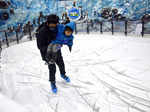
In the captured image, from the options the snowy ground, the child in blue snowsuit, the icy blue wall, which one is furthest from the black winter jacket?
the icy blue wall

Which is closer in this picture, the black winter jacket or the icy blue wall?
the black winter jacket

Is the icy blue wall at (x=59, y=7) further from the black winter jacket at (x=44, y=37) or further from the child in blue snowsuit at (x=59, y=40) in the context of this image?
the black winter jacket at (x=44, y=37)

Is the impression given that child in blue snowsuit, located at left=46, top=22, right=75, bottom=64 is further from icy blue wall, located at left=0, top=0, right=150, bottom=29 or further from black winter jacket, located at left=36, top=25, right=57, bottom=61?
icy blue wall, located at left=0, top=0, right=150, bottom=29

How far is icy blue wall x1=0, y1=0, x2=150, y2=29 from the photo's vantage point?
7.27 meters

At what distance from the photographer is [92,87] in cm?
223

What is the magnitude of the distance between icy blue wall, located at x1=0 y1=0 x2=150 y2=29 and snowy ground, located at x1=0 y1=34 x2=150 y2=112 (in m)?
4.66

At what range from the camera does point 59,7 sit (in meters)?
9.55

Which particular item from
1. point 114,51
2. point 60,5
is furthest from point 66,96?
point 60,5

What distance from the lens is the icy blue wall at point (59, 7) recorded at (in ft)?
23.8

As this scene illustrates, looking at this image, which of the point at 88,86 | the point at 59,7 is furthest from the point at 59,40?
the point at 59,7

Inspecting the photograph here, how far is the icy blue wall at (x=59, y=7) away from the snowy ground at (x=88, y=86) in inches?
183

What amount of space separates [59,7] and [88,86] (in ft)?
28.0

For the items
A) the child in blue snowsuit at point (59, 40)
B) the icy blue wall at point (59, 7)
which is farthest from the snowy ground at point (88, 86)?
the icy blue wall at point (59, 7)

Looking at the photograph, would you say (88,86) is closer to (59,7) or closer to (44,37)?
(44,37)
